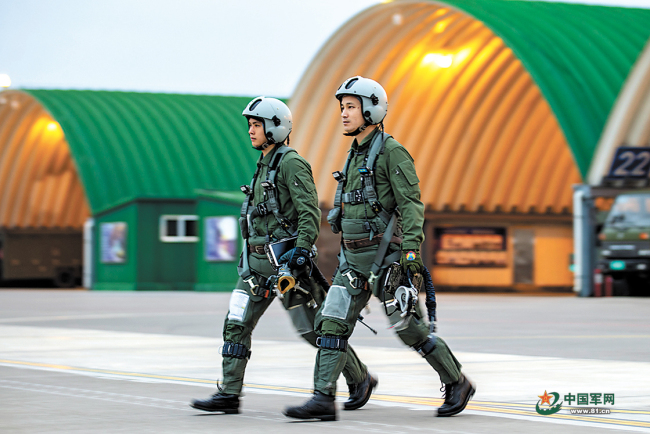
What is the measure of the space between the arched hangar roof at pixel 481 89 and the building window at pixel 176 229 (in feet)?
15.2

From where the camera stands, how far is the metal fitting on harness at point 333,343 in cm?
732

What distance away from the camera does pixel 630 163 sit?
89.3 ft

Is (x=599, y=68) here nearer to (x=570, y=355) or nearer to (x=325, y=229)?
(x=325, y=229)

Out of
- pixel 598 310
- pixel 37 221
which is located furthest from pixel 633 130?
pixel 37 221

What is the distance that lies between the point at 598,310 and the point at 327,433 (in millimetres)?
15493

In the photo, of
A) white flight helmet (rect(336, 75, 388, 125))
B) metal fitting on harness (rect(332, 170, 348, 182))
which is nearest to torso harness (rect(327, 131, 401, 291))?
metal fitting on harness (rect(332, 170, 348, 182))

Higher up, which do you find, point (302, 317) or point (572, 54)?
point (572, 54)

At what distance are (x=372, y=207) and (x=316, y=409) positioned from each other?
54.7 inches

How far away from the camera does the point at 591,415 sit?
7355 mm

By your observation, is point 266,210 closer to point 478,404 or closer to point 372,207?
point 372,207

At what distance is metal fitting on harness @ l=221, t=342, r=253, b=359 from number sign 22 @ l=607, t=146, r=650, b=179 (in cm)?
2079
